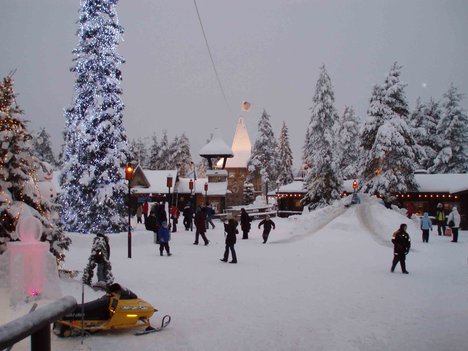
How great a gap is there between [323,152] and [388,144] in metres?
6.16

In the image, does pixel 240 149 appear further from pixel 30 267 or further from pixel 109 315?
pixel 109 315

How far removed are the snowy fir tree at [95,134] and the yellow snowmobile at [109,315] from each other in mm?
15669

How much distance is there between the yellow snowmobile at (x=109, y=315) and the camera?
7238 mm

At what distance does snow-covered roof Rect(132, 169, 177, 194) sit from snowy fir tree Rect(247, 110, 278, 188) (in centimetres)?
1380

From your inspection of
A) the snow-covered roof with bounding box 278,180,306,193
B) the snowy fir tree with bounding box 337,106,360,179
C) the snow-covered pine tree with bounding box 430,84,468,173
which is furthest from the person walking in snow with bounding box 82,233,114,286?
the snowy fir tree with bounding box 337,106,360,179

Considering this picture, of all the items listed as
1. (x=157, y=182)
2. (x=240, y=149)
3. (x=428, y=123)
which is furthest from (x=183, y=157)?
(x=428, y=123)

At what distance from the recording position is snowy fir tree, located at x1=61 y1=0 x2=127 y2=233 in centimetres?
2300

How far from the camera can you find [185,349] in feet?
22.8

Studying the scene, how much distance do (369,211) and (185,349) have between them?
24.1 meters

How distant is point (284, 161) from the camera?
66.8 m

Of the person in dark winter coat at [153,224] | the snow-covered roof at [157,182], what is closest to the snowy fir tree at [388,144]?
Answer: the snow-covered roof at [157,182]

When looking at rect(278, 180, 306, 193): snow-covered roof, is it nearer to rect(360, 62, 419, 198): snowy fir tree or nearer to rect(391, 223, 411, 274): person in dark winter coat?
rect(360, 62, 419, 198): snowy fir tree

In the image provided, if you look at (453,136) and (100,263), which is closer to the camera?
(100,263)

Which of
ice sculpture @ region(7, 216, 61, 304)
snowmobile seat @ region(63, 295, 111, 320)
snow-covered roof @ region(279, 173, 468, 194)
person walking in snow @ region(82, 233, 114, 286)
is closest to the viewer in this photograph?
snowmobile seat @ region(63, 295, 111, 320)
